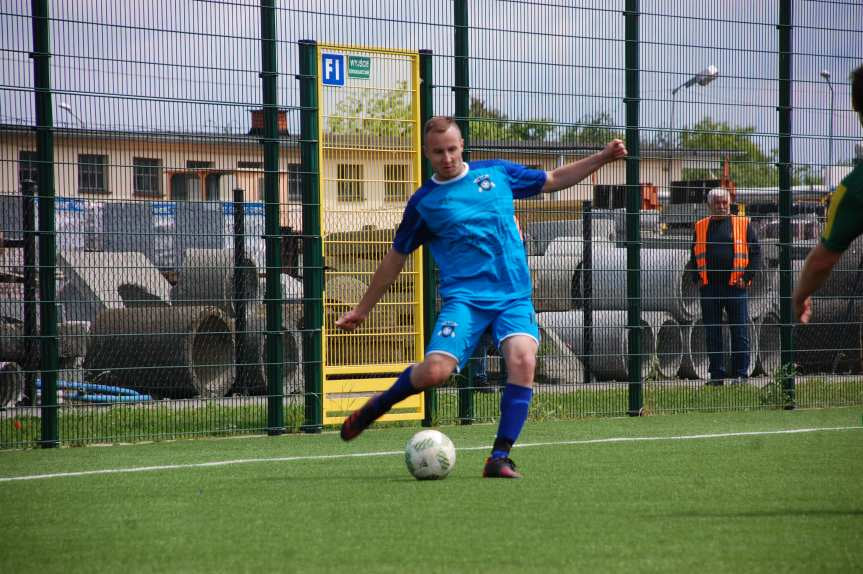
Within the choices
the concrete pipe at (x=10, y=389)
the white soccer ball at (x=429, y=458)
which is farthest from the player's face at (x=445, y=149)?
the concrete pipe at (x=10, y=389)

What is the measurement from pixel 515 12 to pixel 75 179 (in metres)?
4.22

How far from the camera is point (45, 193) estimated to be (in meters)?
8.77

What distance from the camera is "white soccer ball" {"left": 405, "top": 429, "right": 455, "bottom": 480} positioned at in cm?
627

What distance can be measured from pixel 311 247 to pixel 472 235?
351 centimetres

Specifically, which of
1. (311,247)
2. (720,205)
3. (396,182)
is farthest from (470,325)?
(720,205)

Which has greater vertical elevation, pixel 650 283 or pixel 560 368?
pixel 650 283

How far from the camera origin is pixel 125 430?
923cm

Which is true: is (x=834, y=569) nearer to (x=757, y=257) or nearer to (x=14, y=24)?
(x=14, y=24)

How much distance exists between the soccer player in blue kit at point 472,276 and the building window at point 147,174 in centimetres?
309

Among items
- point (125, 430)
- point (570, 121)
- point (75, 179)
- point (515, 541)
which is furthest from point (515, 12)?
point (515, 541)

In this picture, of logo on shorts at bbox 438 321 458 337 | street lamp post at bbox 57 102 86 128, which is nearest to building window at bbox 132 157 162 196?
street lamp post at bbox 57 102 86 128

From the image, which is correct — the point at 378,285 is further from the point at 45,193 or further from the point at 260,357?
the point at 260,357

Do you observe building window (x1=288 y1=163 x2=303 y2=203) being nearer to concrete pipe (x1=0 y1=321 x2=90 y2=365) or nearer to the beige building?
the beige building

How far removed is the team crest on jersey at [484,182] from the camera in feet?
21.6
